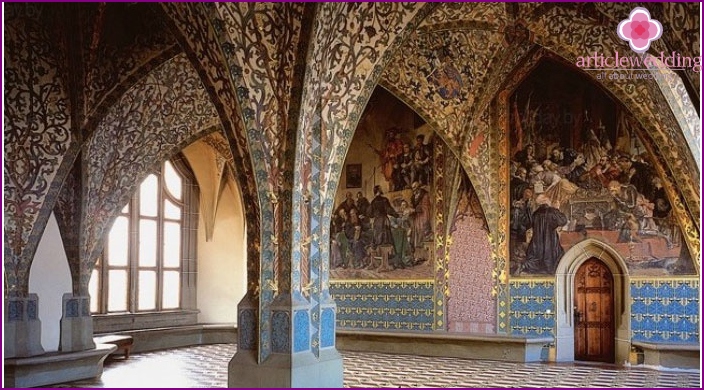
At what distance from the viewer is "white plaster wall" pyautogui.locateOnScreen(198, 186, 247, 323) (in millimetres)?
16109

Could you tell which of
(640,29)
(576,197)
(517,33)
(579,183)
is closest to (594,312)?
(576,197)

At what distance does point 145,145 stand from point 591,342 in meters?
7.68

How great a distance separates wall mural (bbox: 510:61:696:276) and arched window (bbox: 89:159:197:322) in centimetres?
692

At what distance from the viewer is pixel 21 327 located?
973cm

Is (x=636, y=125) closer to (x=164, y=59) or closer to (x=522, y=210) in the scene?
(x=522, y=210)

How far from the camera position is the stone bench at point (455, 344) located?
1219cm

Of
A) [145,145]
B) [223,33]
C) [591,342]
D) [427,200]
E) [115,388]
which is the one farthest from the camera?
[427,200]

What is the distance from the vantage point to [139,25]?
9.52 m

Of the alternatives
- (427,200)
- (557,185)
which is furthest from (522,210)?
(427,200)

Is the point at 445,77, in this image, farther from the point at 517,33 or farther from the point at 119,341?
the point at 119,341

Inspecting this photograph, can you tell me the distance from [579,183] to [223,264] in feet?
25.3

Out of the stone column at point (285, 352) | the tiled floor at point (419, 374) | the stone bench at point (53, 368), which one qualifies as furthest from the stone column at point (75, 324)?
the stone column at point (285, 352)

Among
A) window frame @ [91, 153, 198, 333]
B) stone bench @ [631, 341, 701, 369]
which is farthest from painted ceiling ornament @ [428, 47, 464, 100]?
window frame @ [91, 153, 198, 333]

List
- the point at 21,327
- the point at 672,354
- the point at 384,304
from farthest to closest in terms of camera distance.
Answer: the point at 384,304
the point at 672,354
the point at 21,327
